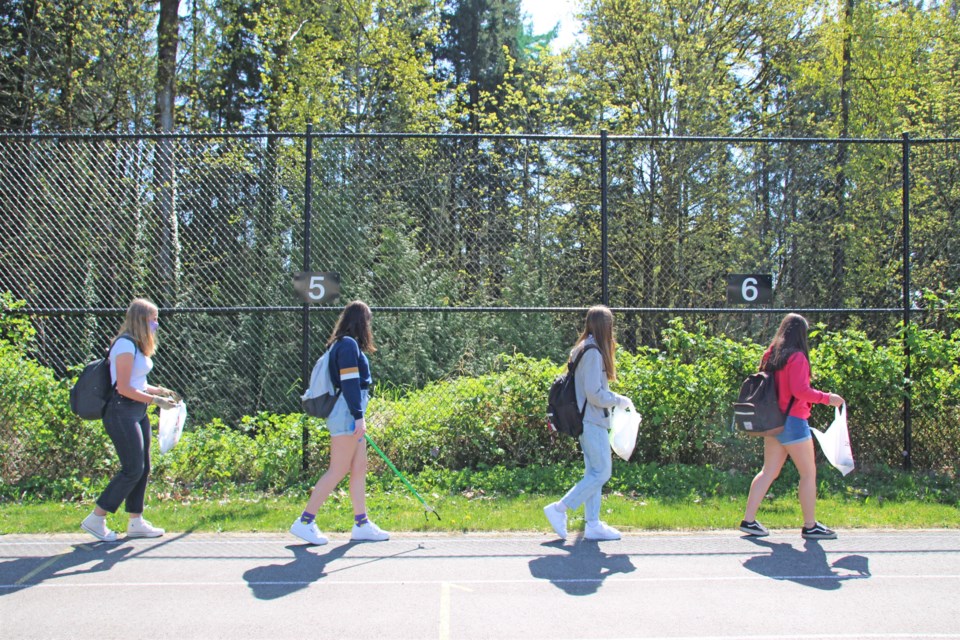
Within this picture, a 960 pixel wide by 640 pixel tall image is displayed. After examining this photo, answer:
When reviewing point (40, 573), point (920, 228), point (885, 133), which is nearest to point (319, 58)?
point (885, 133)

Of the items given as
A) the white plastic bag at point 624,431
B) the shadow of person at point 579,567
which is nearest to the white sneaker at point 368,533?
the shadow of person at point 579,567

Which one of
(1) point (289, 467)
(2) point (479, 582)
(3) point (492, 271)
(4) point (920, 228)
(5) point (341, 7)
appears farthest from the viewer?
(5) point (341, 7)

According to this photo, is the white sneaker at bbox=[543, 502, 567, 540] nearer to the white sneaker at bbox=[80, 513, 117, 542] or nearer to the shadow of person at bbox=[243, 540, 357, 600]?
the shadow of person at bbox=[243, 540, 357, 600]

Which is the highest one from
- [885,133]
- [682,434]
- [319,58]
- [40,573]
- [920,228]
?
[319,58]

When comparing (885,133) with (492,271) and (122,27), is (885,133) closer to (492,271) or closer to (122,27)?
(492,271)

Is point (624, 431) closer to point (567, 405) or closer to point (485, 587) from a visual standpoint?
point (567, 405)

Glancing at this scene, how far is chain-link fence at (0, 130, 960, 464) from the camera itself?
10.1 m

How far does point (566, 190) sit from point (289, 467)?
18.5ft

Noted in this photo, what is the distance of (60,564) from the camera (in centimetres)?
535

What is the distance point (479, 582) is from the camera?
4980mm

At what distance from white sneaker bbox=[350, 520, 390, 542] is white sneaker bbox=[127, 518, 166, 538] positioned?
62.8 inches

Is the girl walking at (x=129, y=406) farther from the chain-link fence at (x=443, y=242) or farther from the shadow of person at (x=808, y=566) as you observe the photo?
the shadow of person at (x=808, y=566)

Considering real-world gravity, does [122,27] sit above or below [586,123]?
above

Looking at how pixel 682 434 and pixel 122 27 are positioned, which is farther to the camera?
pixel 122 27
